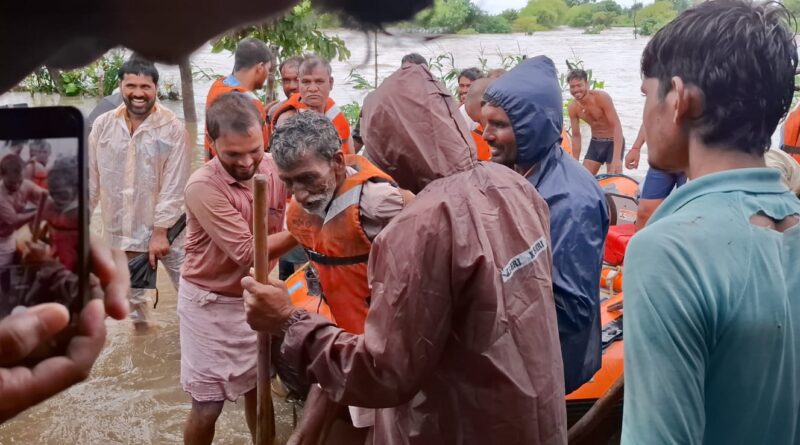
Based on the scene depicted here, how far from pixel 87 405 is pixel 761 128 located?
4110 millimetres

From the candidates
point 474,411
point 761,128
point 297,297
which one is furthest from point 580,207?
point 297,297

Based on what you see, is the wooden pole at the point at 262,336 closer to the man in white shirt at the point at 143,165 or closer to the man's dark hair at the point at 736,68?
the man's dark hair at the point at 736,68

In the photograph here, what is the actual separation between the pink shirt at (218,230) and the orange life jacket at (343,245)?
0.36 meters

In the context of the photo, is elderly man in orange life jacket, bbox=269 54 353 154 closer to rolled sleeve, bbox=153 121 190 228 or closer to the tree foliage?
rolled sleeve, bbox=153 121 190 228

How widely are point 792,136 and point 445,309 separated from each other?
155 inches

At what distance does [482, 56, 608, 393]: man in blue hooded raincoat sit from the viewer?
2.83 m

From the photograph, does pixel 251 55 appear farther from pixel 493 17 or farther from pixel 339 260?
pixel 493 17

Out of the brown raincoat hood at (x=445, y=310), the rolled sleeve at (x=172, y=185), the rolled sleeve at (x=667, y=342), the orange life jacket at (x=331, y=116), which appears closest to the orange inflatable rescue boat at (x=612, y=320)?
the brown raincoat hood at (x=445, y=310)

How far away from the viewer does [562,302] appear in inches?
111

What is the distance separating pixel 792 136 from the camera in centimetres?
507

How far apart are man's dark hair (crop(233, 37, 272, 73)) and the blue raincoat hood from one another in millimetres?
1399

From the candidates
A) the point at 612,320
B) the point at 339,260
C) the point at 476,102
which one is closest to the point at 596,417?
the point at 612,320

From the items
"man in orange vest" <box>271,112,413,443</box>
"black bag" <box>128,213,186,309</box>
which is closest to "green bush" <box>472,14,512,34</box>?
"man in orange vest" <box>271,112,413,443</box>

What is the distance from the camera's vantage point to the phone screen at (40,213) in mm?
1007
